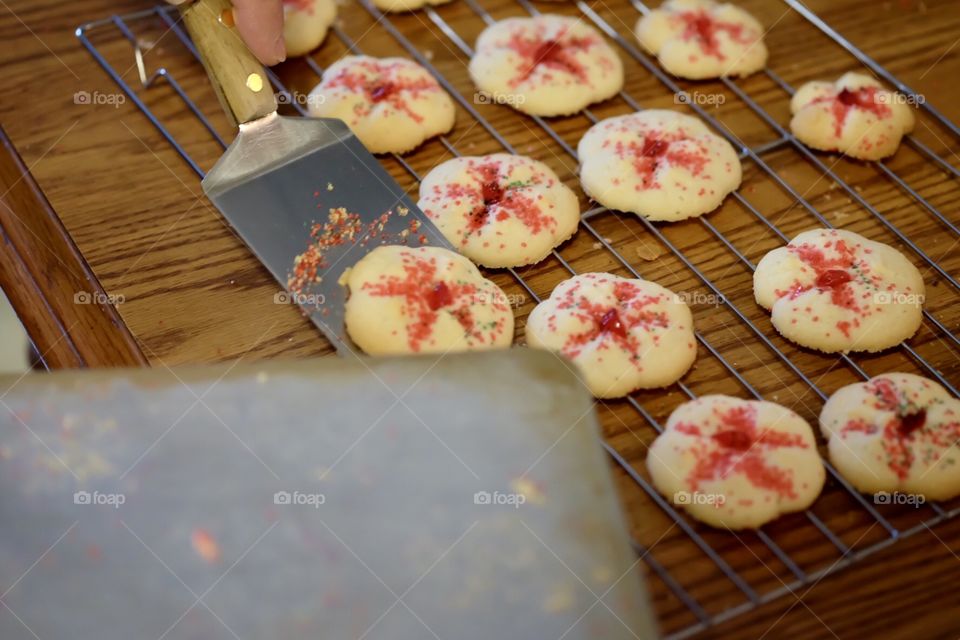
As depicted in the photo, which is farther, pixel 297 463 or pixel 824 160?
pixel 824 160

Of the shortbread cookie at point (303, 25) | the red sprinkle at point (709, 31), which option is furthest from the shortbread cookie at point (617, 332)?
the shortbread cookie at point (303, 25)

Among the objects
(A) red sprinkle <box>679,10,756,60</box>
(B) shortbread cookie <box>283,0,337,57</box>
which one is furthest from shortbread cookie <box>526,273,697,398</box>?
(B) shortbread cookie <box>283,0,337,57</box>

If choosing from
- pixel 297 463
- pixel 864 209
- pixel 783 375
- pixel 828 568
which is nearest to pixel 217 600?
pixel 297 463

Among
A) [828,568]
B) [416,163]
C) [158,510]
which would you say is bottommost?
[828,568]

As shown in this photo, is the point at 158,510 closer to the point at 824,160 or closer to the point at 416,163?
the point at 416,163

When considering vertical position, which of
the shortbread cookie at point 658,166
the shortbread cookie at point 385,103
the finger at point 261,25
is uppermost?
the finger at point 261,25

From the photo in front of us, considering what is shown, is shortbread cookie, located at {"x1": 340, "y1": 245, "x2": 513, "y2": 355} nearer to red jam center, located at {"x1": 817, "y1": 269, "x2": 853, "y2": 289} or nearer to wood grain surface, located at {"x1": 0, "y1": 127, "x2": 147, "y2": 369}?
wood grain surface, located at {"x1": 0, "y1": 127, "x2": 147, "y2": 369}

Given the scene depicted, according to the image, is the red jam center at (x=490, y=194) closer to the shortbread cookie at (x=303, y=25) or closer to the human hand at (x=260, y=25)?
the human hand at (x=260, y=25)
